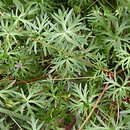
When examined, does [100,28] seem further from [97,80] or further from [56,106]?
[56,106]

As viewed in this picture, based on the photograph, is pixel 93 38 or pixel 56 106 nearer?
pixel 56 106

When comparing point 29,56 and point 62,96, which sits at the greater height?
point 29,56

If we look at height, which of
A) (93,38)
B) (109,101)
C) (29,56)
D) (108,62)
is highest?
(29,56)

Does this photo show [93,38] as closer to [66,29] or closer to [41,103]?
[66,29]

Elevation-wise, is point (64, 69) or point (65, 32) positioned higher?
point (65, 32)

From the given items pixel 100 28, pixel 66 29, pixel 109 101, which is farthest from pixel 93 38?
pixel 109 101

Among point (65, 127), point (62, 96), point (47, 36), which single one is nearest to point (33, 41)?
point (47, 36)
